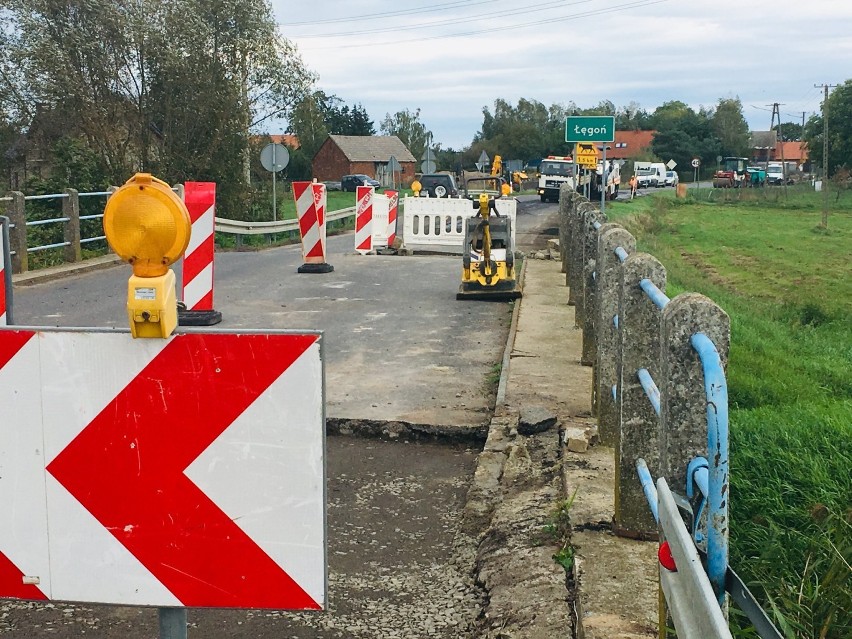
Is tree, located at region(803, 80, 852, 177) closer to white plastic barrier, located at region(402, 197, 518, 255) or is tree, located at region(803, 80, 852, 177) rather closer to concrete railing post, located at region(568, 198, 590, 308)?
white plastic barrier, located at region(402, 197, 518, 255)

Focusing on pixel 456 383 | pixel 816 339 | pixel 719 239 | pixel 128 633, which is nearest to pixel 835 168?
pixel 719 239

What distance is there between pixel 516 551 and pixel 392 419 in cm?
275

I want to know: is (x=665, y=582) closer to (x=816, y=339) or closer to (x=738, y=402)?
(x=738, y=402)

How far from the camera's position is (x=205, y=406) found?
8.86 feet

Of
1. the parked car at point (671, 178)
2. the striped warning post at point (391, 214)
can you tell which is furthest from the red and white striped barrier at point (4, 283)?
the parked car at point (671, 178)

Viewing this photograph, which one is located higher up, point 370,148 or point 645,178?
point 370,148

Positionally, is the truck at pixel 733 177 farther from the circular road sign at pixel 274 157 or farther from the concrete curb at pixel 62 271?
the concrete curb at pixel 62 271

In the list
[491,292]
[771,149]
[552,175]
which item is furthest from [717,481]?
[771,149]

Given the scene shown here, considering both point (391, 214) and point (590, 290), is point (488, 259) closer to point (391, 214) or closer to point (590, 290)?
point (590, 290)

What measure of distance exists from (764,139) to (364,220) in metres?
120

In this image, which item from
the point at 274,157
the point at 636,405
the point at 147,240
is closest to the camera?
the point at 147,240

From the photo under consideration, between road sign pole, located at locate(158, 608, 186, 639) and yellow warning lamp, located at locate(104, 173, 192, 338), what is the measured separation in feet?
2.53

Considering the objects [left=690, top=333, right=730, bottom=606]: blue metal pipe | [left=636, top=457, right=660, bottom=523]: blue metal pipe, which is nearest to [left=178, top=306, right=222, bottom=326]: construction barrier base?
[left=636, top=457, right=660, bottom=523]: blue metal pipe

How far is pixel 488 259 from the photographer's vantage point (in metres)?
Answer: 13.4
